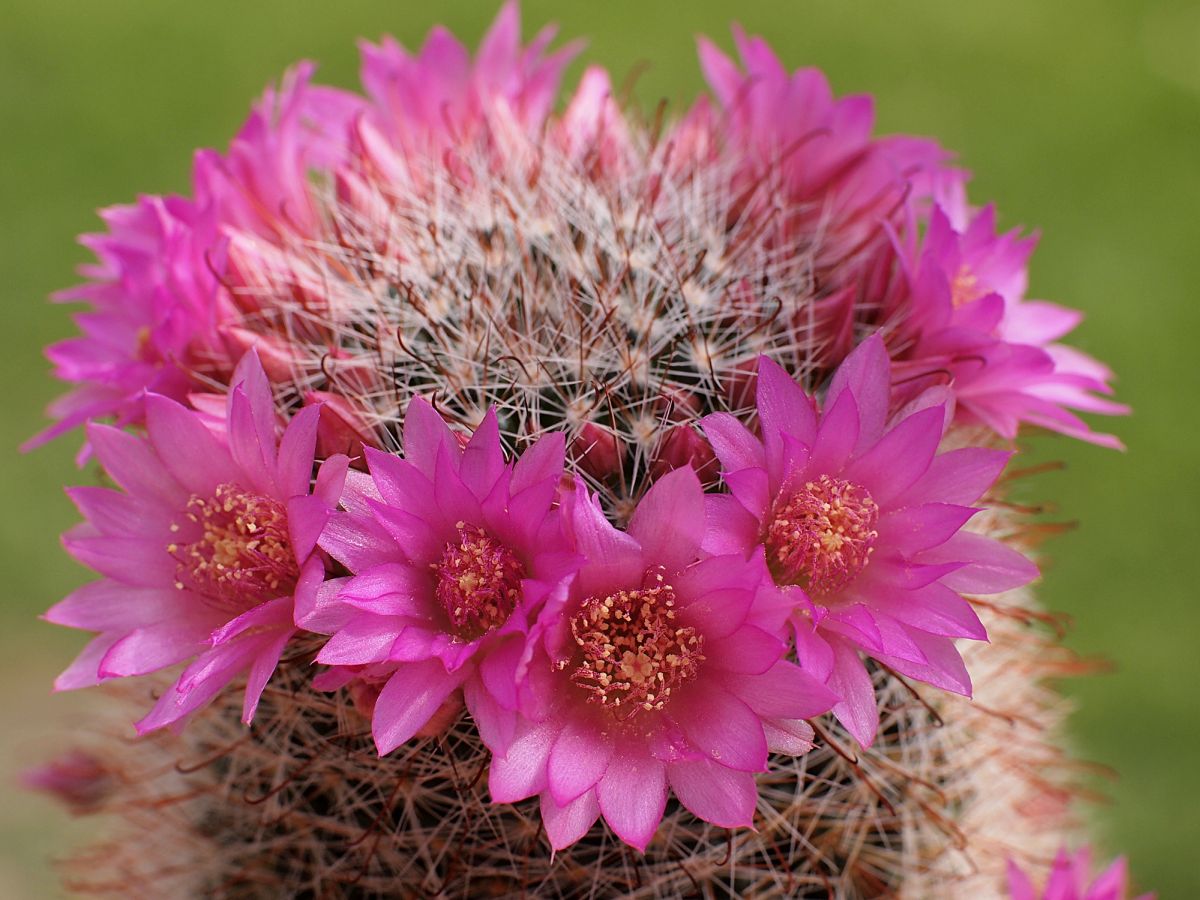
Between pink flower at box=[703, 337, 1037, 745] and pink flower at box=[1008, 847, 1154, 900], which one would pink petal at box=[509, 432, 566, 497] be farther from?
pink flower at box=[1008, 847, 1154, 900]

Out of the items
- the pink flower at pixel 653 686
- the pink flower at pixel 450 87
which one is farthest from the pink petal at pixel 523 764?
the pink flower at pixel 450 87

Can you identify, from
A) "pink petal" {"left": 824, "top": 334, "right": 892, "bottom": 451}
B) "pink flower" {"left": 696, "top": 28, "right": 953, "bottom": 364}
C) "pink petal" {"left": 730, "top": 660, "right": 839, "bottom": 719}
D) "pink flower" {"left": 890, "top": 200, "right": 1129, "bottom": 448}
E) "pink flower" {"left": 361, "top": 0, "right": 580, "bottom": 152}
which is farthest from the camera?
"pink flower" {"left": 361, "top": 0, "right": 580, "bottom": 152}

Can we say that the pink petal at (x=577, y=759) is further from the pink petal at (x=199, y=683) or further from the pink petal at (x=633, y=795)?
the pink petal at (x=199, y=683)

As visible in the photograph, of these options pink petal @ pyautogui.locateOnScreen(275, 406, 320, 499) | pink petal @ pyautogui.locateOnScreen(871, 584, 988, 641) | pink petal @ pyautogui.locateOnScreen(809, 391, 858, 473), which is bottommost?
pink petal @ pyautogui.locateOnScreen(275, 406, 320, 499)

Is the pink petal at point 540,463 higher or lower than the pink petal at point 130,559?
higher

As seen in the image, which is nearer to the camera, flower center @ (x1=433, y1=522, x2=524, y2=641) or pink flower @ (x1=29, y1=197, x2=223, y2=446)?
flower center @ (x1=433, y1=522, x2=524, y2=641)

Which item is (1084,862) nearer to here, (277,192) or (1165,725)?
(277,192)

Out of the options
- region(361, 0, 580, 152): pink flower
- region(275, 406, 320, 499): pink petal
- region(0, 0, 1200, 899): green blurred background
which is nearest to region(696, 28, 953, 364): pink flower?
region(361, 0, 580, 152): pink flower
